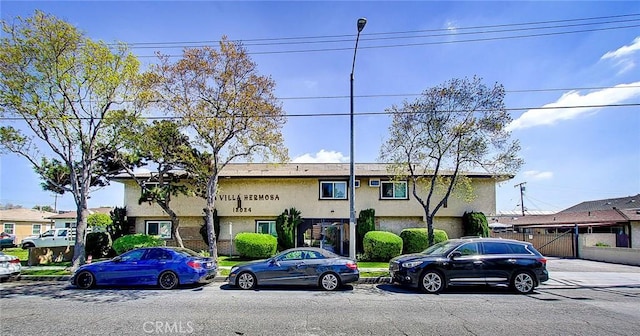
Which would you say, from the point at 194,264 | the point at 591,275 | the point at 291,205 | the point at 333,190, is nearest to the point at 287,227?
the point at 291,205

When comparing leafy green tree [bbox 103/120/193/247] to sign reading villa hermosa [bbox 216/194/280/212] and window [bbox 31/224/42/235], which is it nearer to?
sign reading villa hermosa [bbox 216/194/280/212]

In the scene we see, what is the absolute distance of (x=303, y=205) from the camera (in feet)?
71.3

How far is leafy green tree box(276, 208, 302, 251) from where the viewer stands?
20625 millimetres

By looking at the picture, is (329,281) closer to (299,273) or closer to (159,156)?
(299,273)

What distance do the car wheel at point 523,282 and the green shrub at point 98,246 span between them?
64.6 feet

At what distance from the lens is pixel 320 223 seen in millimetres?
22234

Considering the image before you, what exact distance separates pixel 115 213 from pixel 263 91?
41.8 ft

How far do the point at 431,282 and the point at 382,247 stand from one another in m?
7.15

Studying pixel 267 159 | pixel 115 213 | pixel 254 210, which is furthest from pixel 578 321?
pixel 115 213

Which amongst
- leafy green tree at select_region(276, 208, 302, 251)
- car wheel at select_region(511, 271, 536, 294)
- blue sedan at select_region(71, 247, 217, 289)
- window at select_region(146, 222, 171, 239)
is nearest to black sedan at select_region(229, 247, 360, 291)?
blue sedan at select_region(71, 247, 217, 289)

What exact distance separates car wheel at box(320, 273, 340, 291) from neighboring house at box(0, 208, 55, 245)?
128 ft

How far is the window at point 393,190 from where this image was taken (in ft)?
71.1

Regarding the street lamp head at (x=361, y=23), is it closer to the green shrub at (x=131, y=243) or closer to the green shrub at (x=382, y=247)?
the green shrub at (x=382, y=247)

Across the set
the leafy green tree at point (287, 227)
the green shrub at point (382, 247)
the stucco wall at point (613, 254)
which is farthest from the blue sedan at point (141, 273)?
the stucco wall at point (613, 254)
